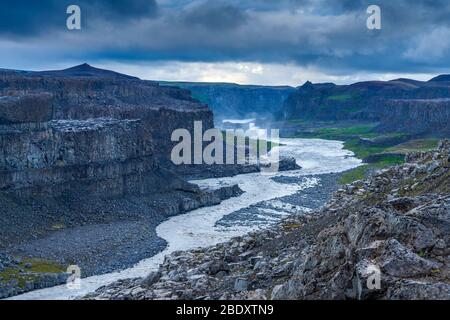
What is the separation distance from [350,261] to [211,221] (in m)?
60.2

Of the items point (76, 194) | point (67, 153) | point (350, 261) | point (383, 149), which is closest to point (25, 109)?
point (67, 153)

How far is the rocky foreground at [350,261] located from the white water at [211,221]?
14.8 meters

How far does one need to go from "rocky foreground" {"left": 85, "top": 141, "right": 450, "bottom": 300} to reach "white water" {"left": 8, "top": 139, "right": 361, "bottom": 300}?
584 inches

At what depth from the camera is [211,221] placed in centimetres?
8312

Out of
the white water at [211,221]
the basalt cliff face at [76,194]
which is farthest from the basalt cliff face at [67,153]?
the white water at [211,221]

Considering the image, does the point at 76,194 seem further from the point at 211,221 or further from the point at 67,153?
the point at 211,221

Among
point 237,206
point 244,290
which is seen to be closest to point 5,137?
point 237,206

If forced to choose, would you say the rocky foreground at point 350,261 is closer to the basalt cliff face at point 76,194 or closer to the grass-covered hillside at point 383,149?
the basalt cliff face at point 76,194

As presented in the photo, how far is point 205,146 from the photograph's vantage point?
488 feet

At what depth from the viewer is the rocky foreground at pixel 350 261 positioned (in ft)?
70.1

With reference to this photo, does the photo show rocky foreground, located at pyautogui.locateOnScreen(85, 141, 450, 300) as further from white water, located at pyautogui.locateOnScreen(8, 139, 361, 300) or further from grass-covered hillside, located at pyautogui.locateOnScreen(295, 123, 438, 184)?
grass-covered hillside, located at pyautogui.locateOnScreen(295, 123, 438, 184)

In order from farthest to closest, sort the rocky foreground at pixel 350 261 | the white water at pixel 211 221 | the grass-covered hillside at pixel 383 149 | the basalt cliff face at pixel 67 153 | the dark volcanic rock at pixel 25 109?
the grass-covered hillside at pixel 383 149 < the dark volcanic rock at pixel 25 109 < the basalt cliff face at pixel 67 153 < the white water at pixel 211 221 < the rocky foreground at pixel 350 261

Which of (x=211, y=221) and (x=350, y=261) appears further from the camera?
(x=211, y=221)
